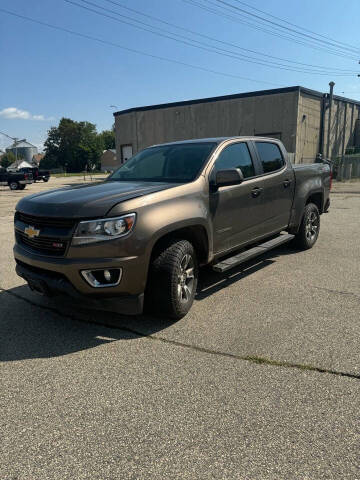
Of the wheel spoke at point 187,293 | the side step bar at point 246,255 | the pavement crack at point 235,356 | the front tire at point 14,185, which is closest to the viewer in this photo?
the pavement crack at point 235,356

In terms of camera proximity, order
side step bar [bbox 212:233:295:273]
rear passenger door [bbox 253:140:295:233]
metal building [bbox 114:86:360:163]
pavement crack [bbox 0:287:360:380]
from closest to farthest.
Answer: pavement crack [bbox 0:287:360:380]
side step bar [bbox 212:233:295:273]
rear passenger door [bbox 253:140:295:233]
metal building [bbox 114:86:360:163]

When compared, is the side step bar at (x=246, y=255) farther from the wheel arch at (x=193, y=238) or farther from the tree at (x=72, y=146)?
the tree at (x=72, y=146)

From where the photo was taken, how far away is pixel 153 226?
3.32m

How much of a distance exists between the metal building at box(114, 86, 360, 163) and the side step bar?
19.6m

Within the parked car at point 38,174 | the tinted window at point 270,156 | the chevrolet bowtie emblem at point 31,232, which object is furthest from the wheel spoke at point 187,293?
the parked car at point 38,174

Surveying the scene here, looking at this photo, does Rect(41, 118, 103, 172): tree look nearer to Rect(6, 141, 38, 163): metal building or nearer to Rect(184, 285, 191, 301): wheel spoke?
Rect(6, 141, 38, 163): metal building

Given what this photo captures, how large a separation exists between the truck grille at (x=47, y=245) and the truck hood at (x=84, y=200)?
0.74ft

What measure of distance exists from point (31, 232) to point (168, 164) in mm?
1823

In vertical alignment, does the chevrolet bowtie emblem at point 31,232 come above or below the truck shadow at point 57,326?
above

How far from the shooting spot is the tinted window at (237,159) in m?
4.36

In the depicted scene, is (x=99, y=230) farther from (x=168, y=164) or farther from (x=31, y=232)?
(x=168, y=164)

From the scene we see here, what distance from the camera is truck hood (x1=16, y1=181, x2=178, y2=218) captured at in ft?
10.5

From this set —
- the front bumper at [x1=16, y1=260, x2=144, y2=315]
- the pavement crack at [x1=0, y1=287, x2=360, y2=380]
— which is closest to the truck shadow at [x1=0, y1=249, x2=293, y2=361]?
the pavement crack at [x1=0, y1=287, x2=360, y2=380]

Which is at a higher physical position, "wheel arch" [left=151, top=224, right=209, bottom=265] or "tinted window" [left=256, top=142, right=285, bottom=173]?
"tinted window" [left=256, top=142, right=285, bottom=173]
